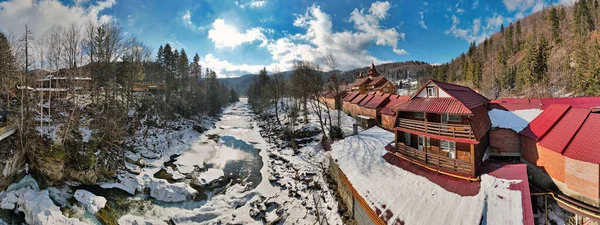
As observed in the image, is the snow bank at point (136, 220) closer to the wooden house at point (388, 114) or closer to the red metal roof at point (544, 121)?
the wooden house at point (388, 114)

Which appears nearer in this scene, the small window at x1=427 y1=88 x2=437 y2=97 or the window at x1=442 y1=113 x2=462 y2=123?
the window at x1=442 y1=113 x2=462 y2=123

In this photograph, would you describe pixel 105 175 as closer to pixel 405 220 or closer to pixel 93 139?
pixel 93 139

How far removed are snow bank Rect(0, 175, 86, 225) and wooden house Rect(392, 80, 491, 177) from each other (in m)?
19.2

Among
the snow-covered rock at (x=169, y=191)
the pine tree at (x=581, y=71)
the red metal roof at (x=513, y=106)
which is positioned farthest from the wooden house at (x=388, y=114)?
the pine tree at (x=581, y=71)

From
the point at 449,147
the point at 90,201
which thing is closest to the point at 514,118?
the point at 449,147

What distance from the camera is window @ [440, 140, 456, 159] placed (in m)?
12.8

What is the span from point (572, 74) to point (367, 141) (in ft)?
150

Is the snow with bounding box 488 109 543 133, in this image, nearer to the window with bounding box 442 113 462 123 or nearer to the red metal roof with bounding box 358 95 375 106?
the window with bounding box 442 113 462 123

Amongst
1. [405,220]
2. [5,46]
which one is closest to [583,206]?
[405,220]

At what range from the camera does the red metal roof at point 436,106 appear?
460 inches

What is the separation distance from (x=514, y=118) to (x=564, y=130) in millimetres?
3186

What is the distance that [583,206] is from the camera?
855 centimetres

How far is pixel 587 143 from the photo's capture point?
9320mm

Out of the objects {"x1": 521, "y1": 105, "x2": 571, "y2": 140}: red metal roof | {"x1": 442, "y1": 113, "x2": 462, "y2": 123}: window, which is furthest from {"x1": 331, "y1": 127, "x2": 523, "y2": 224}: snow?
{"x1": 521, "y1": 105, "x2": 571, "y2": 140}: red metal roof
